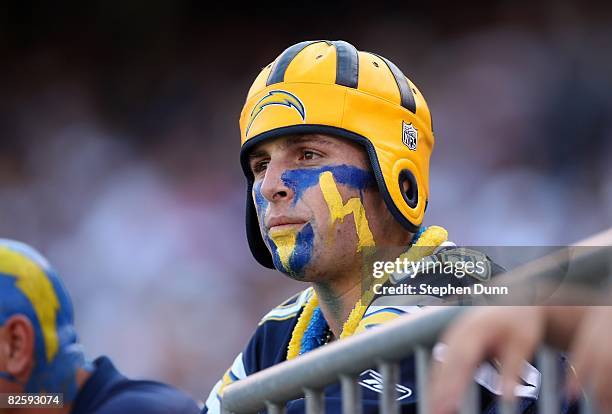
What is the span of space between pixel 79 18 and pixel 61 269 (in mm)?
1983

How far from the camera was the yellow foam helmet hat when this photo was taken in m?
2.69

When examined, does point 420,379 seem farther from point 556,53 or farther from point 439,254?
point 556,53

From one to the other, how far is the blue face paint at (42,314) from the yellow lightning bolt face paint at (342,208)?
0.88 metres

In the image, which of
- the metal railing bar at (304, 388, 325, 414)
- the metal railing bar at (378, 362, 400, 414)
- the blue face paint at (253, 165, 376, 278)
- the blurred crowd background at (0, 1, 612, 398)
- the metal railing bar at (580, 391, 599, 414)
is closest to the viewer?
the metal railing bar at (580, 391, 599, 414)

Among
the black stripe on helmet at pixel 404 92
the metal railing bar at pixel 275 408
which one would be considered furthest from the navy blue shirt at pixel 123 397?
the metal railing bar at pixel 275 408

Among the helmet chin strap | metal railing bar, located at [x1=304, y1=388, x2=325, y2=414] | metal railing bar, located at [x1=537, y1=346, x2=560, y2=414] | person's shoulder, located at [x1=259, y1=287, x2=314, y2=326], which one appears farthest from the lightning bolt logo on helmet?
metal railing bar, located at [x1=537, y1=346, x2=560, y2=414]

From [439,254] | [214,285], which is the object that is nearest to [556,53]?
[214,285]

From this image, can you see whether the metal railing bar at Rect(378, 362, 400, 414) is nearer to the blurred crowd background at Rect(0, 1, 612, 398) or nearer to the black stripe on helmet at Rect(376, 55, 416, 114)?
the black stripe on helmet at Rect(376, 55, 416, 114)

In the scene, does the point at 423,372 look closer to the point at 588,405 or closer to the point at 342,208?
the point at 588,405

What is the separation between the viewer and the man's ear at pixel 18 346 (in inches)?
112

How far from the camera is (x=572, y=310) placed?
1110 millimetres

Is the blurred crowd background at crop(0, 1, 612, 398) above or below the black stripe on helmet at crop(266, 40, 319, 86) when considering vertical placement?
above

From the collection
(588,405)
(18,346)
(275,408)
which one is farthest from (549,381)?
(18,346)

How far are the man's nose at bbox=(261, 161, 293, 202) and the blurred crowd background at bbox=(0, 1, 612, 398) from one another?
357 cm
